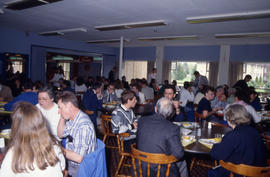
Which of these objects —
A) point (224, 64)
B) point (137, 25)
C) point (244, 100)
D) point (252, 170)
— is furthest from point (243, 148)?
point (224, 64)

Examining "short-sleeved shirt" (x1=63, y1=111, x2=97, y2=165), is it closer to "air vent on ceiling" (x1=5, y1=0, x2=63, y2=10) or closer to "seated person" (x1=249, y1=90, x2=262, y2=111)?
"air vent on ceiling" (x1=5, y1=0, x2=63, y2=10)

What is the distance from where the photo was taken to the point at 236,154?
2.04 meters

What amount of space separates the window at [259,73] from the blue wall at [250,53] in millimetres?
514

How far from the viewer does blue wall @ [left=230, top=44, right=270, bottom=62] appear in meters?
8.88

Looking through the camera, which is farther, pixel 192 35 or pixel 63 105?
pixel 192 35

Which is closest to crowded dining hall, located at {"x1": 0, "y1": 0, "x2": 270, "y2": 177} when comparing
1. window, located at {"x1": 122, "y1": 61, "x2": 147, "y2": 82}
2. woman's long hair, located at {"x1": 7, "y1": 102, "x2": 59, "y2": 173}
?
woman's long hair, located at {"x1": 7, "y1": 102, "x2": 59, "y2": 173}

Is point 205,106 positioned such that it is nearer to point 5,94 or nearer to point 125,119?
point 125,119

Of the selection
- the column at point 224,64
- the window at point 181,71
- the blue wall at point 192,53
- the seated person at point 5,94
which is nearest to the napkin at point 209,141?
the seated person at point 5,94

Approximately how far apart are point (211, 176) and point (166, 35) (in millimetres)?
6283

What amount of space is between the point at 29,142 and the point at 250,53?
32.9ft

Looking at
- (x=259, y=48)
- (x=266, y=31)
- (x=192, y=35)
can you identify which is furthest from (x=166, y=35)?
(x=259, y=48)

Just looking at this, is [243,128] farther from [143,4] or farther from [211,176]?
[143,4]

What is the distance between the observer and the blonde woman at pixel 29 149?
132 centimetres

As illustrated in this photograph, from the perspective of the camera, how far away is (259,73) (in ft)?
31.8
